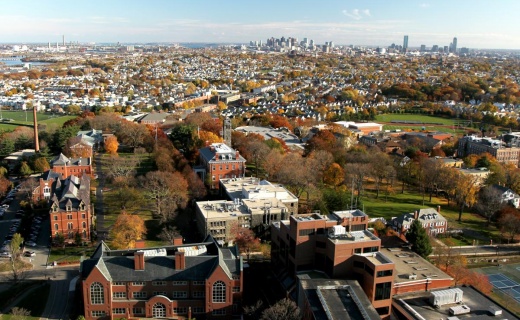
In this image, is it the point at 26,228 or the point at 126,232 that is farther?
the point at 26,228

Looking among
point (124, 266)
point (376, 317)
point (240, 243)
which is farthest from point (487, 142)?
point (124, 266)

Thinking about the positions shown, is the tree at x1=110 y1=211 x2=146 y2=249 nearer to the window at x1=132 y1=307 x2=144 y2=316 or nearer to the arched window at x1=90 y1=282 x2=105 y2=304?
the arched window at x1=90 y1=282 x2=105 y2=304

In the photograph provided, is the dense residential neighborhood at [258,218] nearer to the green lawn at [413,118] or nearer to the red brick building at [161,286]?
the red brick building at [161,286]

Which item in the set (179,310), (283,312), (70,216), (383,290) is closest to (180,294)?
(179,310)

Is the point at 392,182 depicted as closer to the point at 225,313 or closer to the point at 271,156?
the point at 271,156

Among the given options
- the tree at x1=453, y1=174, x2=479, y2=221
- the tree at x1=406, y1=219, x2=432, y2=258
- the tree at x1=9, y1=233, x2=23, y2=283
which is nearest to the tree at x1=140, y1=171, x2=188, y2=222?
the tree at x1=9, y1=233, x2=23, y2=283

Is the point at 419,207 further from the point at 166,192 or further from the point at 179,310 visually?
the point at 179,310
